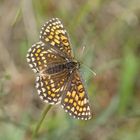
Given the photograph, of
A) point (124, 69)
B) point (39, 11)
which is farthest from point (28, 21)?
point (124, 69)

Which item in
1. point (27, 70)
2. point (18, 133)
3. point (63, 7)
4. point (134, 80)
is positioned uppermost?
point (63, 7)

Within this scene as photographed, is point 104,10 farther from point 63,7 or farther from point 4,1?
point 4,1

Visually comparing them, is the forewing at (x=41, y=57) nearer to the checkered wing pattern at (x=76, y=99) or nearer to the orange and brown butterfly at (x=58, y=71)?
the orange and brown butterfly at (x=58, y=71)

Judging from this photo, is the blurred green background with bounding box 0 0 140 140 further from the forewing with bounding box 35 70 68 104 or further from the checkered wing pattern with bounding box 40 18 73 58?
the forewing with bounding box 35 70 68 104

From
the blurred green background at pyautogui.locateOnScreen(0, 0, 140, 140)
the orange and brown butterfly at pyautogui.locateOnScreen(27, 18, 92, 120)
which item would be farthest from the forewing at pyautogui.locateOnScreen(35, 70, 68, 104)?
the blurred green background at pyautogui.locateOnScreen(0, 0, 140, 140)

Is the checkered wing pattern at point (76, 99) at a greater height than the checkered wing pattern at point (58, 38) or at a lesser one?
lesser

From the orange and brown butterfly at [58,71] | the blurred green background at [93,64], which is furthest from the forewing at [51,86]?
the blurred green background at [93,64]

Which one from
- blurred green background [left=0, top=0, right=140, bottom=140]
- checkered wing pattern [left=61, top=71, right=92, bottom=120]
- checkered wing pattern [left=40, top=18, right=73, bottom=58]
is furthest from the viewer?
blurred green background [left=0, top=0, right=140, bottom=140]
